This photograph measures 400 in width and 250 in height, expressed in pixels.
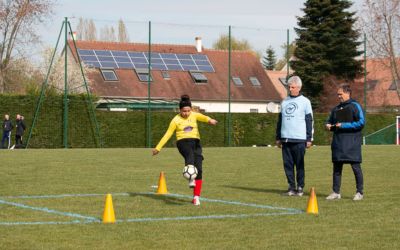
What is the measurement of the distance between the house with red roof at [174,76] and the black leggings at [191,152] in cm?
4340

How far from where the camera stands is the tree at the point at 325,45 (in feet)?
190

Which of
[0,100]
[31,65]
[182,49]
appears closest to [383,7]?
[182,49]

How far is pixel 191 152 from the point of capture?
495 inches

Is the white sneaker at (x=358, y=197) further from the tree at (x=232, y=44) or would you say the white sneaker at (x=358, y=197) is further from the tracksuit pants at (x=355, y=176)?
the tree at (x=232, y=44)

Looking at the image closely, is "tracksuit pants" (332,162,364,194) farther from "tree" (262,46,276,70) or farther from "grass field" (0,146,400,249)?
"tree" (262,46,276,70)

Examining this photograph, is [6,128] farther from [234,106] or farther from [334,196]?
[234,106]

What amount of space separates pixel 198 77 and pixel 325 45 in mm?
13681

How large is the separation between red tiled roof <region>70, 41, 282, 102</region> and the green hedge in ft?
56.3

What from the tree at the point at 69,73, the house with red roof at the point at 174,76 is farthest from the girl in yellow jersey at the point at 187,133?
the house with red roof at the point at 174,76

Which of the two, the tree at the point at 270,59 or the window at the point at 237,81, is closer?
the window at the point at 237,81

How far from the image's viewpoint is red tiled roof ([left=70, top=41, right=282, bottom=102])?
64125mm

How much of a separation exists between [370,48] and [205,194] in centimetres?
5035

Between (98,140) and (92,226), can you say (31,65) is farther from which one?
(92,226)

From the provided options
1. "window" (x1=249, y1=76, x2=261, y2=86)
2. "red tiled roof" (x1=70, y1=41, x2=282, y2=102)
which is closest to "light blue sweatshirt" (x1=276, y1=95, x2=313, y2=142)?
"red tiled roof" (x1=70, y1=41, x2=282, y2=102)
